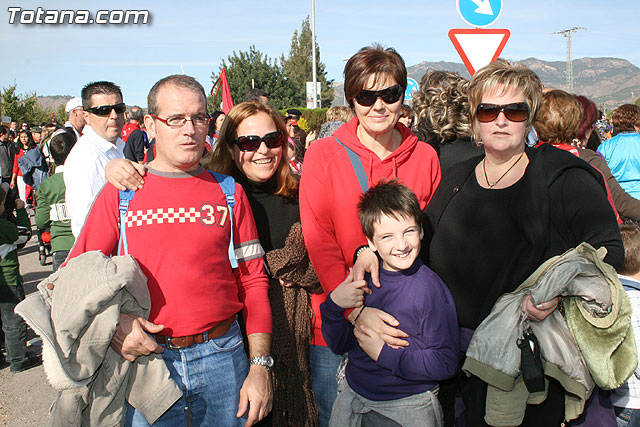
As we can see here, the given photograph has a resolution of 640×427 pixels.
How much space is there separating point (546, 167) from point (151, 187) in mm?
1836

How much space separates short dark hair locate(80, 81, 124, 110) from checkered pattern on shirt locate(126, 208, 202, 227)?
278 centimetres

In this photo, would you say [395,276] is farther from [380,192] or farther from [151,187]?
[151,187]

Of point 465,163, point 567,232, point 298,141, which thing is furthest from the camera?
point 298,141

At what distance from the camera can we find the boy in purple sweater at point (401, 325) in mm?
2250

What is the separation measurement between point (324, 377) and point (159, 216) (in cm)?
141

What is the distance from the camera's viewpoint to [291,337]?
2.79m

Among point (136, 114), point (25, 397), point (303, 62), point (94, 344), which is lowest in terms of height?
point (25, 397)

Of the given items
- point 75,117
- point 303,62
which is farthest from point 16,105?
point 303,62

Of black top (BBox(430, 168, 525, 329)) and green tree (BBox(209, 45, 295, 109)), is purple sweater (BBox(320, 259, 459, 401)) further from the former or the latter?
green tree (BBox(209, 45, 295, 109))

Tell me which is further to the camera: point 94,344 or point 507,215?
point 507,215

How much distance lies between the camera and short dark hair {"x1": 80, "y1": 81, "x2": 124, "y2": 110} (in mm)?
4531

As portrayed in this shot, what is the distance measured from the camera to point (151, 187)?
7.52 feet

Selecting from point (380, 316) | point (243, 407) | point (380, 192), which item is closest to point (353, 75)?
point (380, 192)

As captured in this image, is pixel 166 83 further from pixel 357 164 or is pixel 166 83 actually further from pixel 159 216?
pixel 357 164
